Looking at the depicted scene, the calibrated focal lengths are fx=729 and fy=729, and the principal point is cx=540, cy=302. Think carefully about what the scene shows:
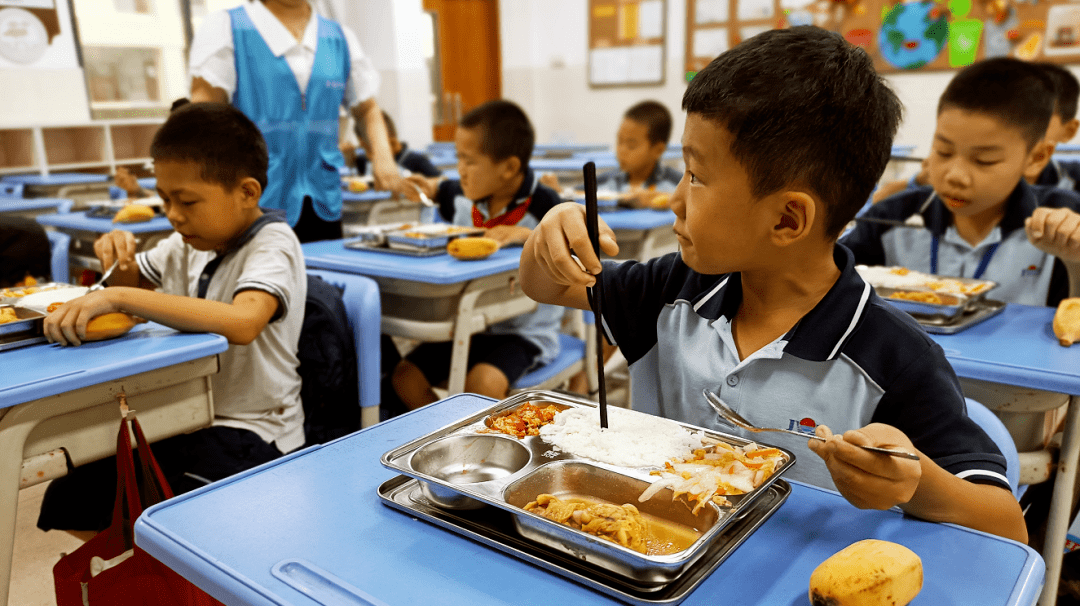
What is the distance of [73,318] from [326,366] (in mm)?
512

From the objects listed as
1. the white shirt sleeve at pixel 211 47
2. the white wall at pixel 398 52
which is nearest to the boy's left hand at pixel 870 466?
the white shirt sleeve at pixel 211 47

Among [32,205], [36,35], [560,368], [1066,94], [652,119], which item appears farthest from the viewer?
[36,35]

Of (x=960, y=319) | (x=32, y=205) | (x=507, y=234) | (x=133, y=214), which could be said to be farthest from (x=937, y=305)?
(x=32, y=205)

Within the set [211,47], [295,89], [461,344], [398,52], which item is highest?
[398,52]

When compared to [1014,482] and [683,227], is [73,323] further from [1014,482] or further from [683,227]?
[1014,482]

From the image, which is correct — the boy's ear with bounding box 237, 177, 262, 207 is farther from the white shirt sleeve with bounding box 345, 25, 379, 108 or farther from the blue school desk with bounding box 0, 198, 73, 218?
the blue school desk with bounding box 0, 198, 73, 218

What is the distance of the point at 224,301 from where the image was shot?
157 centimetres

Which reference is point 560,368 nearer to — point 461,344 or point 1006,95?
point 461,344

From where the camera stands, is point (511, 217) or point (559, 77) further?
point (559, 77)

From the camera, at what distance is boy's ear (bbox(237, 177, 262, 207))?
1594 mm

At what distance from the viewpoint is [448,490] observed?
723mm

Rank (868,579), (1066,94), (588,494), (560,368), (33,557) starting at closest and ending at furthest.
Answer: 1. (868,579)
2. (588,494)
3. (33,557)
4. (560,368)
5. (1066,94)

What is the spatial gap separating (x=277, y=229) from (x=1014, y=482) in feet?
4.67

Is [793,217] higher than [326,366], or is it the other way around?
[793,217]
